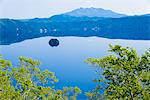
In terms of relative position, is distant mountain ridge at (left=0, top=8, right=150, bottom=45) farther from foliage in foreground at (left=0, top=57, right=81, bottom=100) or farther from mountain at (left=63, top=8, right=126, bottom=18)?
foliage in foreground at (left=0, top=57, right=81, bottom=100)

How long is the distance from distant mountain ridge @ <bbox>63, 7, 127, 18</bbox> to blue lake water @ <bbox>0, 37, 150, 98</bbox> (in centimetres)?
78

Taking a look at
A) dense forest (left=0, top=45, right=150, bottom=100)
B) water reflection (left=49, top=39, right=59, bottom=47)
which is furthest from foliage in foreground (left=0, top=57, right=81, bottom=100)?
water reflection (left=49, top=39, right=59, bottom=47)

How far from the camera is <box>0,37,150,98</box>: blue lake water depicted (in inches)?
477

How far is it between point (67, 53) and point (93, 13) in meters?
1.72

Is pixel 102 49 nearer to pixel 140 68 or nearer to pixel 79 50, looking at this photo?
pixel 79 50

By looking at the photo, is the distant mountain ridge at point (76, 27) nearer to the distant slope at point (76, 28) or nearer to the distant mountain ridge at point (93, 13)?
the distant slope at point (76, 28)

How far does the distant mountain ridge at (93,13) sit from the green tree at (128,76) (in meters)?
5.77

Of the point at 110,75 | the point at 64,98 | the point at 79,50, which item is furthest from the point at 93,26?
the point at 110,75

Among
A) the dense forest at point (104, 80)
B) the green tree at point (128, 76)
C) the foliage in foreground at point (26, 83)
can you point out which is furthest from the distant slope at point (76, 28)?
the green tree at point (128, 76)

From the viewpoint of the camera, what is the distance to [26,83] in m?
6.86

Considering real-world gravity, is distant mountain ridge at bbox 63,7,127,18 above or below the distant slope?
above

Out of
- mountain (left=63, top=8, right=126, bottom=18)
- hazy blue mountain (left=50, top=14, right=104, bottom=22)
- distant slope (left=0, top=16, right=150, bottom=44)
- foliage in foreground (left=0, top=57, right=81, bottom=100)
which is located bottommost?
foliage in foreground (left=0, top=57, right=81, bottom=100)

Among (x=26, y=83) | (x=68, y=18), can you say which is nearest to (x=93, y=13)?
(x=68, y=18)

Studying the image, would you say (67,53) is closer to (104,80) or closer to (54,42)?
(54,42)
